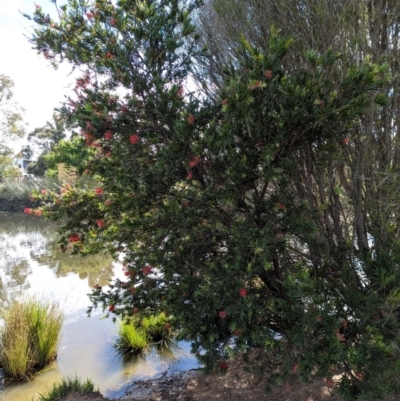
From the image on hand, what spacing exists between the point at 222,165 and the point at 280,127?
444mm

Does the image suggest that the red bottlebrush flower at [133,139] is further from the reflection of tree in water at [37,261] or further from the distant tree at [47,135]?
the distant tree at [47,135]

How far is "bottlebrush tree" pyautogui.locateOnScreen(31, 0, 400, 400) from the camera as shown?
2109 millimetres

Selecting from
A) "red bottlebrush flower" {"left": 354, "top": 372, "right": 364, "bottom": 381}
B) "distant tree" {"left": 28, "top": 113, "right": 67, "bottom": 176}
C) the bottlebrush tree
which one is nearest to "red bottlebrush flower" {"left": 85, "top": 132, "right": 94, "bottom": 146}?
the bottlebrush tree

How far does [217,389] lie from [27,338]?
2.31 meters

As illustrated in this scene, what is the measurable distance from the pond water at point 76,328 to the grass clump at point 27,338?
150 mm

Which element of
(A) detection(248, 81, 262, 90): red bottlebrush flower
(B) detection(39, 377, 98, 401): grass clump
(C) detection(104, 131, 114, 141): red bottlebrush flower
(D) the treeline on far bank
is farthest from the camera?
(D) the treeline on far bank

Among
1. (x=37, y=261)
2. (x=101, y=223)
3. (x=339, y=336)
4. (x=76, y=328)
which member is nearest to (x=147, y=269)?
(x=101, y=223)

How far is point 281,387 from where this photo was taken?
3301mm

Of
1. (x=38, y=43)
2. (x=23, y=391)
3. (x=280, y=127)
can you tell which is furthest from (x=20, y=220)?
(x=280, y=127)

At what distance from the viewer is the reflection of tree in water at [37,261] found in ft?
27.3

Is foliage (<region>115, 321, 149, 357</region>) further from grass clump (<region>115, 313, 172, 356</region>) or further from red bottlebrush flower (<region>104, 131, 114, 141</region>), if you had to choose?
red bottlebrush flower (<region>104, 131, 114, 141</region>)

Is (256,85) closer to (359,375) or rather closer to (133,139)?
(133,139)

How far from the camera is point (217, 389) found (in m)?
3.61

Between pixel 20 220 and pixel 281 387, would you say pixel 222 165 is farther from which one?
pixel 20 220
